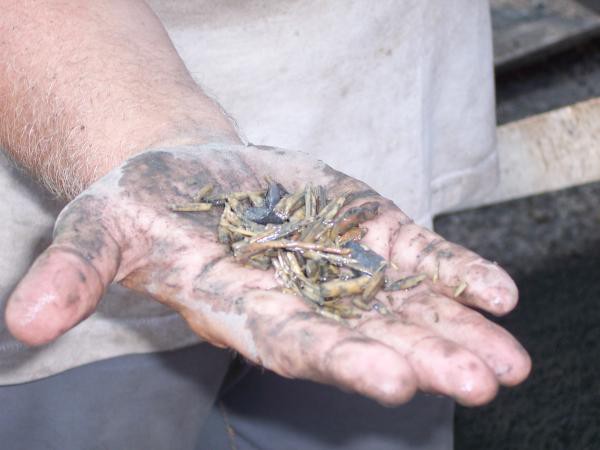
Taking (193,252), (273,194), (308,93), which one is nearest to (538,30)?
(308,93)

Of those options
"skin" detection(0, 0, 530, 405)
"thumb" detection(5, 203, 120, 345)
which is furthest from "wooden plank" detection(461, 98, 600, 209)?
"thumb" detection(5, 203, 120, 345)

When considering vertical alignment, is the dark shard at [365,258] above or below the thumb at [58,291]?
below

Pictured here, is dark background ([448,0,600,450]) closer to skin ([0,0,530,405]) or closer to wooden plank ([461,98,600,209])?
wooden plank ([461,98,600,209])

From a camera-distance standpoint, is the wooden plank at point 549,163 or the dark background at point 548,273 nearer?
the dark background at point 548,273

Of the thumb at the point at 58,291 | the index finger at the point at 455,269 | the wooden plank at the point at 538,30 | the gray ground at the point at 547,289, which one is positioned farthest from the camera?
the wooden plank at the point at 538,30

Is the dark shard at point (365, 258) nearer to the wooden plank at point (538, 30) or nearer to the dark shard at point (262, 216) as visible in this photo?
the dark shard at point (262, 216)

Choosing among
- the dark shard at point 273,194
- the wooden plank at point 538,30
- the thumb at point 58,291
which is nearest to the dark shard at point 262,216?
the dark shard at point 273,194
